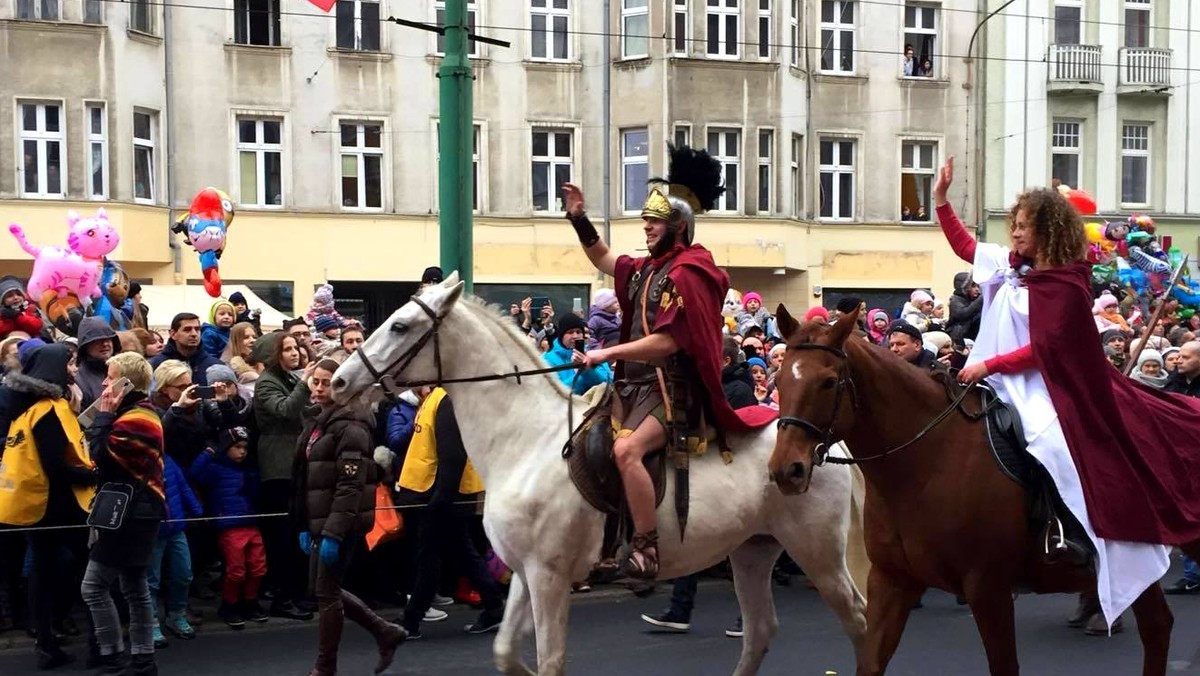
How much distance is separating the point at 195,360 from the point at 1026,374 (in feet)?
22.5

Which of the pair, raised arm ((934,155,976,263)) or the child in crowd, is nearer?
raised arm ((934,155,976,263))

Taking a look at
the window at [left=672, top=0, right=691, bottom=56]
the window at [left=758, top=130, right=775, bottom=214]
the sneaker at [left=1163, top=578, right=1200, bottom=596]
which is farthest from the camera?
the window at [left=758, top=130, right=775, bottom=214]

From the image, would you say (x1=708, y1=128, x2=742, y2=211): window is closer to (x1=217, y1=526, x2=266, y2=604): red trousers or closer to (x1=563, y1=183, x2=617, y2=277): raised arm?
(x1=217, y1=526, x2=266, y2=604): red trousers

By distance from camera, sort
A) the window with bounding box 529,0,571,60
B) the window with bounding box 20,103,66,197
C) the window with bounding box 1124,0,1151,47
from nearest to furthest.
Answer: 1. the window with bounding box 20,103,66,197
2. the window with bounding box 529,0,571,60
3. the window with bounding box 1124,0,1151,47

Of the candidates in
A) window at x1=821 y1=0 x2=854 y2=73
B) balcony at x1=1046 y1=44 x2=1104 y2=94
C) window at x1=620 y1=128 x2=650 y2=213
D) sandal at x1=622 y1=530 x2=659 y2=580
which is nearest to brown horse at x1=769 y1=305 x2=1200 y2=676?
sandal at x1=622 y1=530 x2=659 y2=580

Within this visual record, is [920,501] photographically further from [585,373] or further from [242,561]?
[242,561]

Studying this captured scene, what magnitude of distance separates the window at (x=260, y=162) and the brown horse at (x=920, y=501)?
23.5m

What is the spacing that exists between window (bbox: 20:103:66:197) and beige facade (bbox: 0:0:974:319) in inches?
1.6

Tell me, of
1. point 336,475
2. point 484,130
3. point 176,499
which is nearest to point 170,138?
point 484,130

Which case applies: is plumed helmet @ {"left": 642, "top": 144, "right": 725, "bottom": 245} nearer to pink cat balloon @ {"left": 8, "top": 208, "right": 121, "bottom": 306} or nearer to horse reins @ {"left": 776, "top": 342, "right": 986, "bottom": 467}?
horse reins @ {"left": 776, "top": 342, "right": 986, "bottom": 467}

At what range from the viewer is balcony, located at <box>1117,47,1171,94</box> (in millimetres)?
34938

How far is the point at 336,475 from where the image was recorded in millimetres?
8469

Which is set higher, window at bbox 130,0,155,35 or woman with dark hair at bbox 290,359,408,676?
window at bbox 130,0,155,35

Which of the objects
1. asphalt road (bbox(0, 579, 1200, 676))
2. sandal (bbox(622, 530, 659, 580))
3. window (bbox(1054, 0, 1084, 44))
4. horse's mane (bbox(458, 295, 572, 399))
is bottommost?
asphalt road (bbox(0, 579, 1200, 676))
